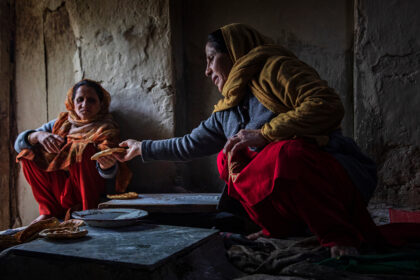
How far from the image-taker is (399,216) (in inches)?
→ 86.0

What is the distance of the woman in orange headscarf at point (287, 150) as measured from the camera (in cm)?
152

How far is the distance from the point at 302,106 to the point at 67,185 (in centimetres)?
214

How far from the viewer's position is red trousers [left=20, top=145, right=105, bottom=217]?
288 centimetres

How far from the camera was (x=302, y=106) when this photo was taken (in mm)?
1650

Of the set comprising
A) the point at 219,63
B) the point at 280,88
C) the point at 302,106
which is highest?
the point at 219,63

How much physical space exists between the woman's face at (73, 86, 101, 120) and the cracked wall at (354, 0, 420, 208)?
214cm

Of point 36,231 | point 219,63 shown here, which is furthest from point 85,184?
point 219,63

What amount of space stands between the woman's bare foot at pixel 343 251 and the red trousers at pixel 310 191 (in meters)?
0.02

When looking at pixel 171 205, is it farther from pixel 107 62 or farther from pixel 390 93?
pixel 107 62

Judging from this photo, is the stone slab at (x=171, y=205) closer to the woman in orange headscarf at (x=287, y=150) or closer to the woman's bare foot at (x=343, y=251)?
the woman in orange headscarf at (x=287, y=150)

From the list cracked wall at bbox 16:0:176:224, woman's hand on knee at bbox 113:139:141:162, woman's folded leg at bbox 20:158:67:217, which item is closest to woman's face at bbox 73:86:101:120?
cracked wall at bbox 16:0:176:224

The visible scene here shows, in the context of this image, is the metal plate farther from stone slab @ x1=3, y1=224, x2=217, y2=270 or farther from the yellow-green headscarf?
the yellow-green headscarf

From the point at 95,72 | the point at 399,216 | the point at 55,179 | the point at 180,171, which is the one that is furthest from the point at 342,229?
the point at 95,72

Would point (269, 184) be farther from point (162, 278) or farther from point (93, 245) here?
point (93, 245)
